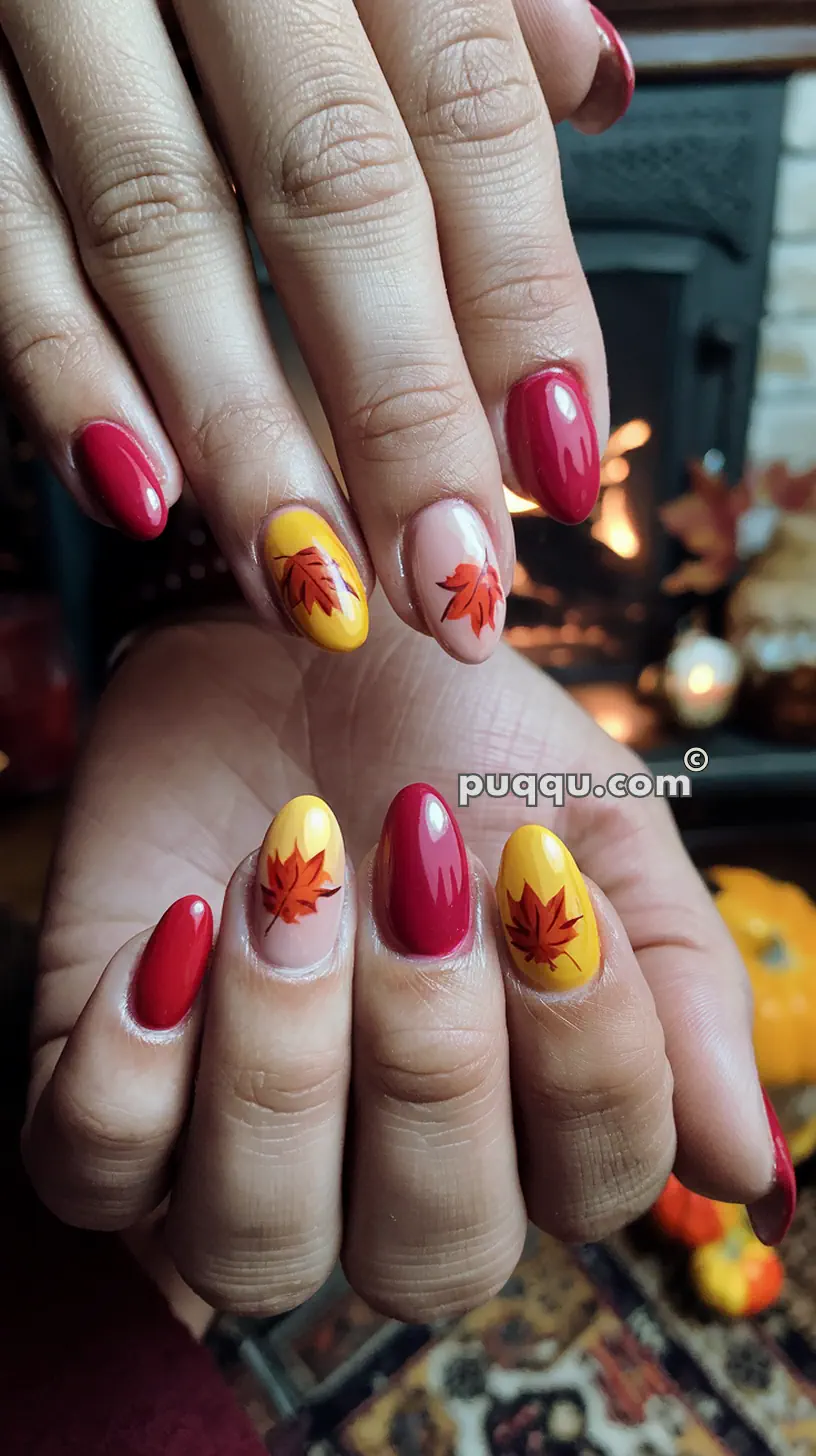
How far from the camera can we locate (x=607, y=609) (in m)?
1.34

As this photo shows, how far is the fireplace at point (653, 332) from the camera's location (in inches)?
44.2

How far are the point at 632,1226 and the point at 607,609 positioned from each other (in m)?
0.74

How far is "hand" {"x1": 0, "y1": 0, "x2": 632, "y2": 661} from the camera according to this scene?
389 mm

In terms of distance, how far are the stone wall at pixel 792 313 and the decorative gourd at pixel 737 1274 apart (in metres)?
0.91

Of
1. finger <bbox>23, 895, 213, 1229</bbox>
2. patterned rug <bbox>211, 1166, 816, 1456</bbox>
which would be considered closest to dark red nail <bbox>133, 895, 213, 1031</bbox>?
finger <bbox>23, 895, 213, 1229</bbox>

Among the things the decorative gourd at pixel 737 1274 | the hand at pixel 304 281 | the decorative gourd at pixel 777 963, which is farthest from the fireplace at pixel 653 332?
the decorative gourd at pixel 737 1274

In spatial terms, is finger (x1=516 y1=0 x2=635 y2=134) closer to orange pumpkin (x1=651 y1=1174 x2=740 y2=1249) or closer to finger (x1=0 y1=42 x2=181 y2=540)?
finger (x1=0 y1=42 x2=181 y2=540)

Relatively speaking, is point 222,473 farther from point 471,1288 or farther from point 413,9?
point 471,1288

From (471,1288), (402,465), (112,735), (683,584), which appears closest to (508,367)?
(402,465)

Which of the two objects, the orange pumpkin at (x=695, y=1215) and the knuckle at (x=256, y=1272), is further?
the orange pumpkin at (x=695, y=1215)

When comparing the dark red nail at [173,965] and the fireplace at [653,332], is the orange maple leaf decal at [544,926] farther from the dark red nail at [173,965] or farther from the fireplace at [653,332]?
the fireplace at [653,332]

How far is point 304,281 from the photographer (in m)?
0.40

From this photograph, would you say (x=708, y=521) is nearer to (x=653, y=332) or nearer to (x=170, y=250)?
(x=653, y=332)

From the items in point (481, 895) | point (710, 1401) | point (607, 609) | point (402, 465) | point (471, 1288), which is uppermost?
point (402, 465)
